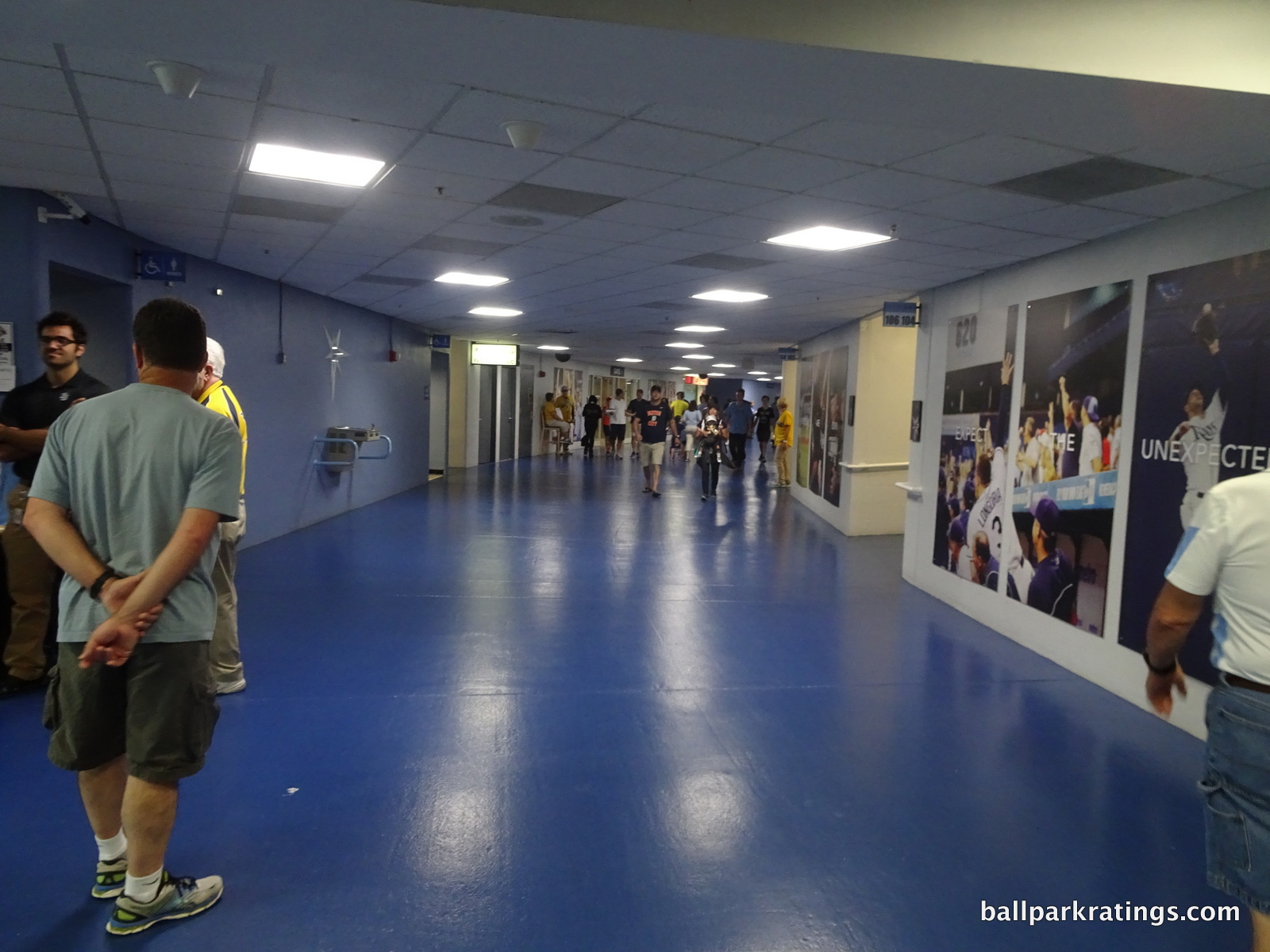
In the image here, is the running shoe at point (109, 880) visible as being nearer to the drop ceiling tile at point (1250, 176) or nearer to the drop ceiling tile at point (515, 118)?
the drop ceiling tile at point (515, 118)

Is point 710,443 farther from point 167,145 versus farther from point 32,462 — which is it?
point 32,462

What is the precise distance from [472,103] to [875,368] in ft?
24.2

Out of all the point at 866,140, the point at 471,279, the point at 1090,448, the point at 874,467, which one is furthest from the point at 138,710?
the point at 874,467

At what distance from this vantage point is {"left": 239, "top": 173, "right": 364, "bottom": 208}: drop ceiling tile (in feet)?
14.1

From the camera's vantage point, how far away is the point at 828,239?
17.6 ft

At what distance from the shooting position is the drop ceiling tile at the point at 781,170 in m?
3.60

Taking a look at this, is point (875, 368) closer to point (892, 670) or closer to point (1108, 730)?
point (892, 670)

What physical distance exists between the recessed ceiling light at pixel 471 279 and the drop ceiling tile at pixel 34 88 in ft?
13.5

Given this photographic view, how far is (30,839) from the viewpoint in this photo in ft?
8.31

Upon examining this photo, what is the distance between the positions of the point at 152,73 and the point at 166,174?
1.51 metres

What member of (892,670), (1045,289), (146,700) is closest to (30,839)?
(146,700)

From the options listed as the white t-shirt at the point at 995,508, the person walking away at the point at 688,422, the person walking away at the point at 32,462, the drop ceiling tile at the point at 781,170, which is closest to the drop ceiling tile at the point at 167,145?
the person walking away at the point at 32,462

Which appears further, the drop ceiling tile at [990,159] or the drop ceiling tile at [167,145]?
the drop ceiling tile at [167,145]

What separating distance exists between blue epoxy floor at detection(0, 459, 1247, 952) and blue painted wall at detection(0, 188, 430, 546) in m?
2.31
